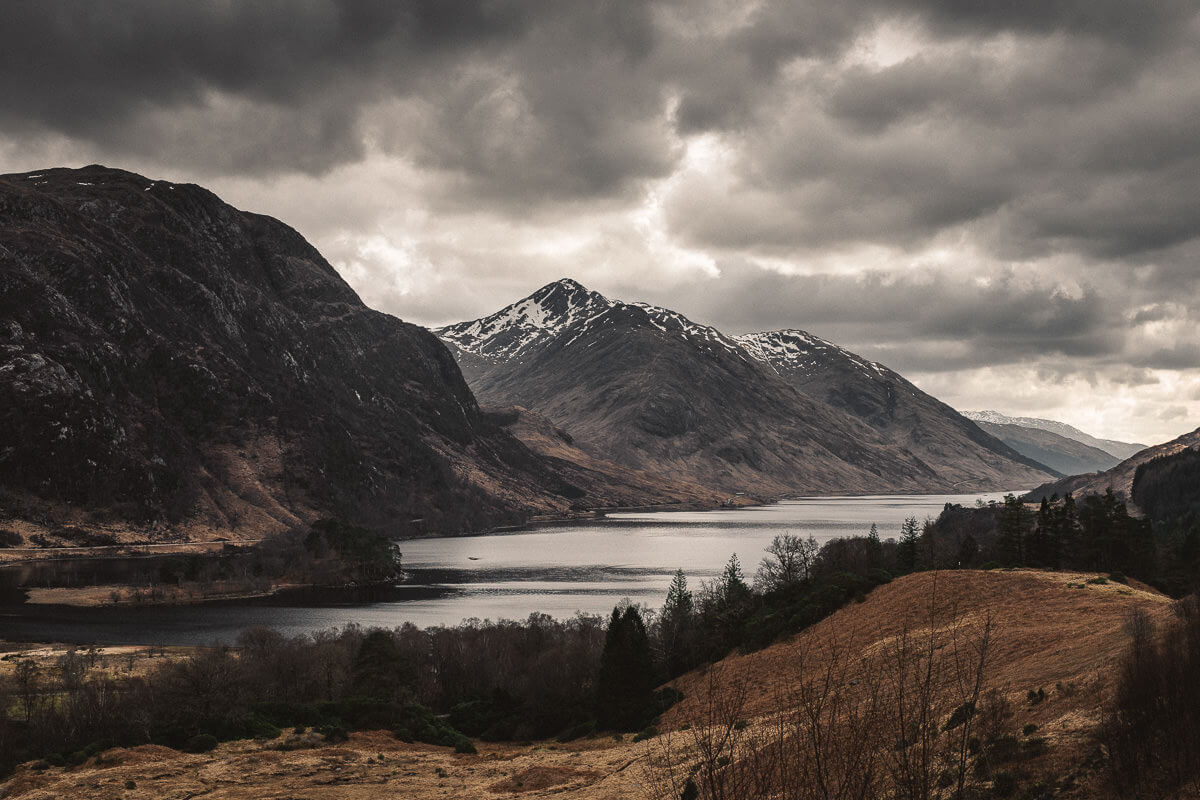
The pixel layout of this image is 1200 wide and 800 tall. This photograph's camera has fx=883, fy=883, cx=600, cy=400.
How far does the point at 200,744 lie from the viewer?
64.6 metres

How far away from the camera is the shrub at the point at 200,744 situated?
6431 cm

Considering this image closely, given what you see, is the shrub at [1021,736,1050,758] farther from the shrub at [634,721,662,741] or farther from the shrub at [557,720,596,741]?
the shrub at [557,720,596,741]

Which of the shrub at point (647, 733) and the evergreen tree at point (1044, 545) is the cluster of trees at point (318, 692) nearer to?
the shrub at point (647, 733)

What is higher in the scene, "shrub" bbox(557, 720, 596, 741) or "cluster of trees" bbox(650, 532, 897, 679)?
A: "cluster of trees" bbox(650, 532, 897, 679)

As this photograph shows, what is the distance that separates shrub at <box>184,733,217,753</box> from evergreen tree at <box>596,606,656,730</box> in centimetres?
2976

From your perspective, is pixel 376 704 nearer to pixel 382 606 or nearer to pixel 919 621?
pixel 919 621

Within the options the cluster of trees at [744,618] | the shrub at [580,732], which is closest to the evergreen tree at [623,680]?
the shrub at [580,732]

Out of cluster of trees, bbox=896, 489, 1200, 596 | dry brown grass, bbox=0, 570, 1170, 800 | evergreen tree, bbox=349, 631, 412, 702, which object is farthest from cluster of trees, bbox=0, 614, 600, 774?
cluster of trees, bbox=896, 489, 1200, 596

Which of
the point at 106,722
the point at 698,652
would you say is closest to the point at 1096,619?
the point at 698,652

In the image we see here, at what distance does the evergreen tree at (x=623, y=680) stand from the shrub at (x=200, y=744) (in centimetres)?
2976

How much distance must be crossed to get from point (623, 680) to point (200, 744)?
3250cm

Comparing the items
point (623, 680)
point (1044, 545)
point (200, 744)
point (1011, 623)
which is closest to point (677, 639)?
point (623, 680)

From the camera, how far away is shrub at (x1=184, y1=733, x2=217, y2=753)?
64312 millimetres

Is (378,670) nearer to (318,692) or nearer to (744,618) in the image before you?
(318,692)
